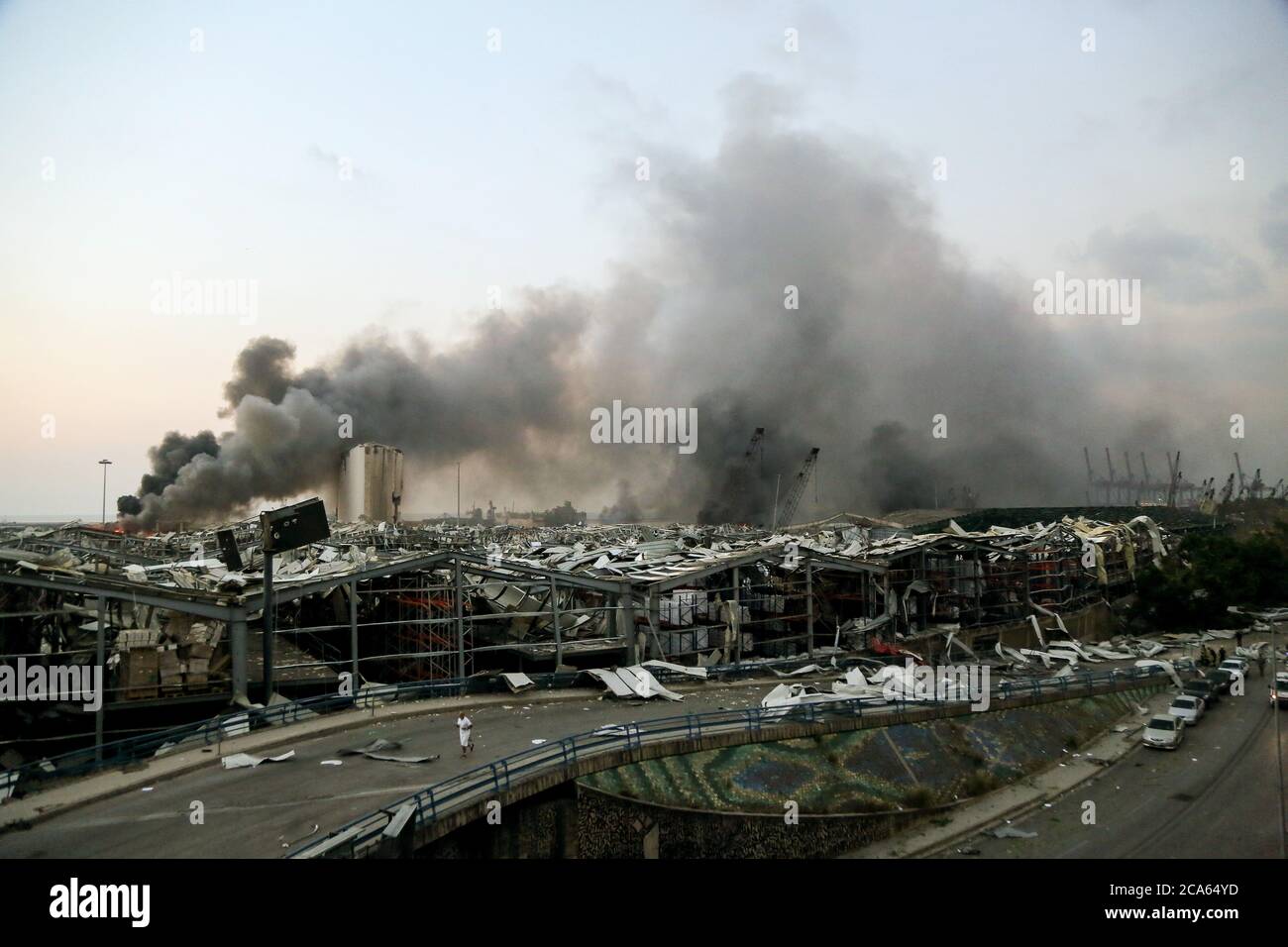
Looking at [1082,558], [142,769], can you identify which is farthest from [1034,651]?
[142,769]

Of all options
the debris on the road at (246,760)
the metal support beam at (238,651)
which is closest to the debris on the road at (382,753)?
the debris on the road at (246,760)

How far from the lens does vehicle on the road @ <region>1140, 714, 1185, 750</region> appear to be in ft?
72.1

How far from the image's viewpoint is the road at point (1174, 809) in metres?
15.6

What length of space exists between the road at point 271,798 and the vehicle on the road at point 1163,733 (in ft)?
54.0

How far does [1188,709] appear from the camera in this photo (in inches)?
959

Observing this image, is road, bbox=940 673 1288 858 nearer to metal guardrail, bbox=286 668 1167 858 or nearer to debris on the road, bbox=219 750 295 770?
metal guardrail, bbox=286 668 1167 858

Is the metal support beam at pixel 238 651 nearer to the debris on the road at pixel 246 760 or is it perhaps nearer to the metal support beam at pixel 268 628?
the metal support beam at pixel 268 628

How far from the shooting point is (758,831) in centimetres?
1521
